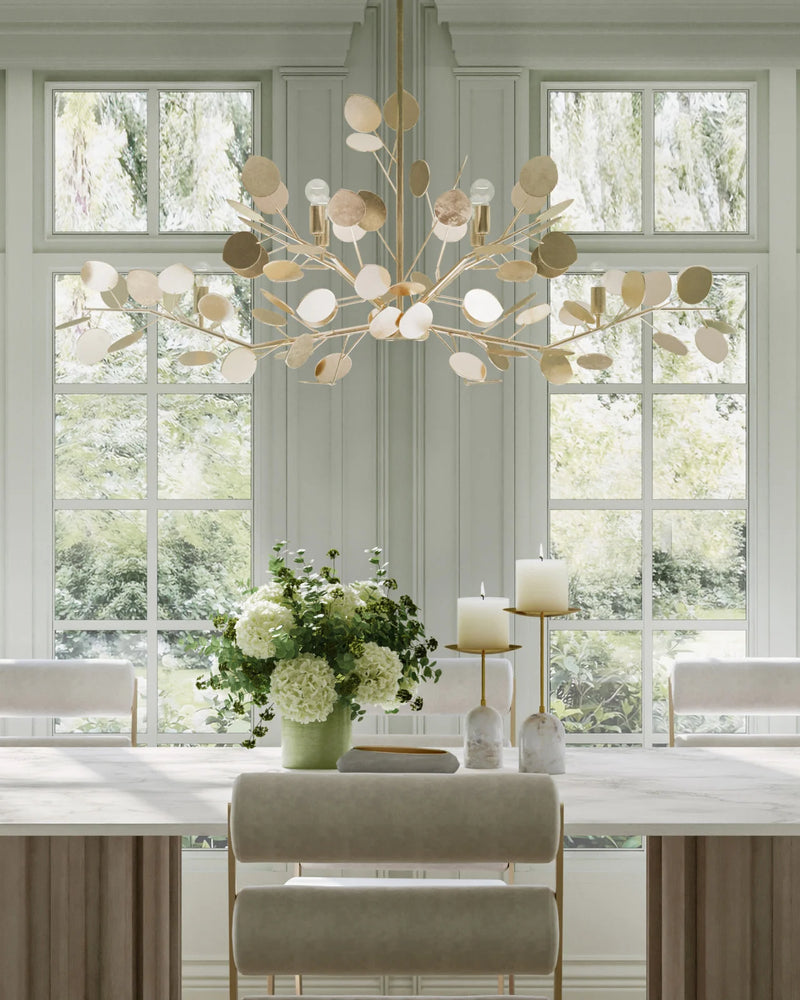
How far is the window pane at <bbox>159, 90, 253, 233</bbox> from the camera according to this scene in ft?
10.0

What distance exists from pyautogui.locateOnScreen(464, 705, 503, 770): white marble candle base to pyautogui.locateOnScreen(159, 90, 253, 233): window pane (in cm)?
174

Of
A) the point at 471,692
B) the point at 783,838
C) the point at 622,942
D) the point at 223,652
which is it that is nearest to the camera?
the point at 783,838

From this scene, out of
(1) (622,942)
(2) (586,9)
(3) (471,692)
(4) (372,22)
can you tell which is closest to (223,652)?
(3) (471,692)

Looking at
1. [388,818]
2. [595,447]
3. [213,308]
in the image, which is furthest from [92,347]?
[595,447]

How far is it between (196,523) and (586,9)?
6.35ft

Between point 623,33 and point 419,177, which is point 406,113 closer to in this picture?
point 419,177

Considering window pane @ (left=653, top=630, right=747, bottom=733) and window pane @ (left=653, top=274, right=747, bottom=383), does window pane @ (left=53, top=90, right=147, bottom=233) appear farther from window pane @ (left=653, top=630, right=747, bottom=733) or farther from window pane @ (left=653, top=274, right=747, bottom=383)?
window pane @ (left=653, top=630, right=747, bottom=733)

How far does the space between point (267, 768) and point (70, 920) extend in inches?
18.3

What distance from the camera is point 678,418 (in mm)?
3086

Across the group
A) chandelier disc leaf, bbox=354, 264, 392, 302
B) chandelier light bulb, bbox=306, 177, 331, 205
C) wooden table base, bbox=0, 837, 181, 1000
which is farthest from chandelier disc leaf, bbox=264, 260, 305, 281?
wooden table base, bbox=0, 837, 181, 1000

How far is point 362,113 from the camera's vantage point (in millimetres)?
1848

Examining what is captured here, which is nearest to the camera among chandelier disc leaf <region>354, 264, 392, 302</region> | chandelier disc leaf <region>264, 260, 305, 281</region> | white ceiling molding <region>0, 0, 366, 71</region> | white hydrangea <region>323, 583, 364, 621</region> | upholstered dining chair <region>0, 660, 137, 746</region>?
chandelier disc leaf <region>354, 264, 392, 302</region>

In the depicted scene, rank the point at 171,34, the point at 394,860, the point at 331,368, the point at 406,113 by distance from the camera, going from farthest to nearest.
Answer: the point at 171,34 < the point at 331,368 < the point at 406,113 < the point at 394,860

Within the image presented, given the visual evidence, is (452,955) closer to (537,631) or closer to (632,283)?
(632,283)
